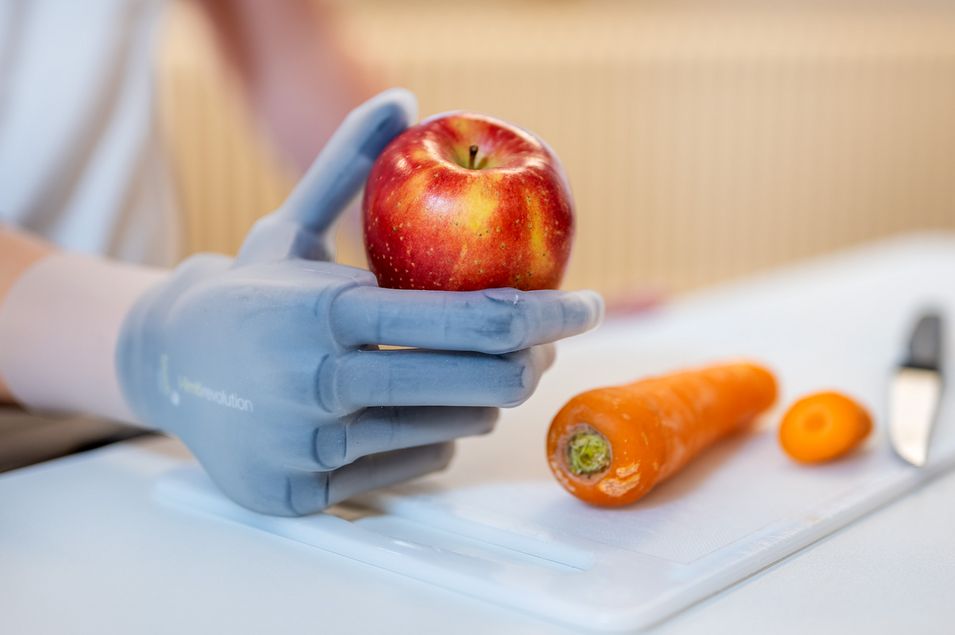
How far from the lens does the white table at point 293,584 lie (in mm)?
489

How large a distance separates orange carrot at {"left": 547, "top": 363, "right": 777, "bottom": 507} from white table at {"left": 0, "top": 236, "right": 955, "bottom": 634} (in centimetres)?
10

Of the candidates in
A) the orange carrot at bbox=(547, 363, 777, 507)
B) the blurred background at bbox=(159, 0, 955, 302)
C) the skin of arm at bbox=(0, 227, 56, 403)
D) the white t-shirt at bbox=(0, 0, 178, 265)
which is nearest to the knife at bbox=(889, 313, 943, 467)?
the orange carrot at bbox=(547, 363, 777, 507)

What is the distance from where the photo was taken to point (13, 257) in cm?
80

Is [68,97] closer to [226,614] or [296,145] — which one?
[296,145]

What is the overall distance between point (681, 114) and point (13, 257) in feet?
9.37

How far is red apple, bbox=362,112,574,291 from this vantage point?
1.92 ft

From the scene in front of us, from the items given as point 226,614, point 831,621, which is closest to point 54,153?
point 226,614

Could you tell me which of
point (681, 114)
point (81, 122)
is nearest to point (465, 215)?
point (81, 122)

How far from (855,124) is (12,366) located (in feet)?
10.3

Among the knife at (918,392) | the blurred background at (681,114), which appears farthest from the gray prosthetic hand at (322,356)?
the blurred background at (681,114)

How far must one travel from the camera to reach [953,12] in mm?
3336

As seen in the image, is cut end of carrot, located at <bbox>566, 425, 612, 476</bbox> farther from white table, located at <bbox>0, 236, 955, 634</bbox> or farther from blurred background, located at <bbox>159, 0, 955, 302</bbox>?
blurred background, located at <bbox>159, 0, 955, 302</bbox>

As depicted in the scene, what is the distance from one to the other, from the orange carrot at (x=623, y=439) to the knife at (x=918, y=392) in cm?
14

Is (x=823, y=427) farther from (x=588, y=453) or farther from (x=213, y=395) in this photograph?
(x=213, y=395)
